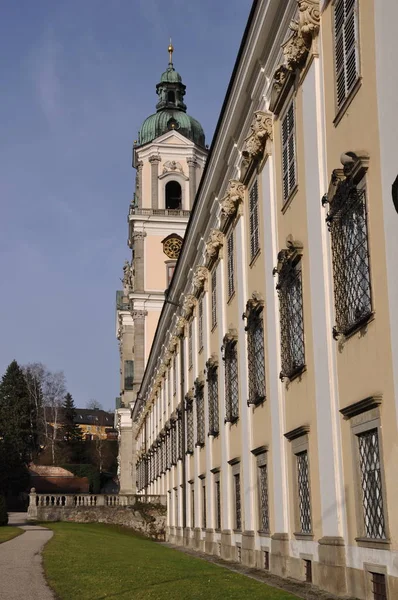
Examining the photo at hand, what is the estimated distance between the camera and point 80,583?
1577cm

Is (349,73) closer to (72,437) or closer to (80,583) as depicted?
(80,583)

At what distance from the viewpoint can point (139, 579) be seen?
647 inches

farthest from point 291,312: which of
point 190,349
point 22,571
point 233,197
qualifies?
point 190,349

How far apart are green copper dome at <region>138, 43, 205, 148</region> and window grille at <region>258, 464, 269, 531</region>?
58.2m

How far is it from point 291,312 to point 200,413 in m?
14.3

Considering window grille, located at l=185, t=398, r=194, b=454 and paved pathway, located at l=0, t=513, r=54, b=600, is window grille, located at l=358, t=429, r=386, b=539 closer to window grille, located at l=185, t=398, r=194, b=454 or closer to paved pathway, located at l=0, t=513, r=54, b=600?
paved pathway, located at l=0, t=513, r=54, b=600

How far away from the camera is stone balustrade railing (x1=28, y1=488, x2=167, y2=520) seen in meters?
50.5

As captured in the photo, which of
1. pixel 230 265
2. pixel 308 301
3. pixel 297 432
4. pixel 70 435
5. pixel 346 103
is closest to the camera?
pixel 346 103

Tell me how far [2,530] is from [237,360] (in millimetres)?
17517

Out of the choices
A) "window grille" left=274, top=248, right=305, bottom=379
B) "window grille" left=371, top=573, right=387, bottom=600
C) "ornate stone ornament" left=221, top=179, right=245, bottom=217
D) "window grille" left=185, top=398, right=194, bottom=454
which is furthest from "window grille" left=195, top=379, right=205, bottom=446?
"window grille" left=371, top=573, right=387, bottom=600

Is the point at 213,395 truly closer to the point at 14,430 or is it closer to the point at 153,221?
the point at 153,221

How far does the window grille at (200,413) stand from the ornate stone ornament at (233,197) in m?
8.21

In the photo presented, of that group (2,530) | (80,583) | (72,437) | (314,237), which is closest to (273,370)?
(314,237)

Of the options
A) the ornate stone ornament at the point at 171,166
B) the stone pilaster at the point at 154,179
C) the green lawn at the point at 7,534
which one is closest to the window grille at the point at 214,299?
the green lawn at the point at 7,534
